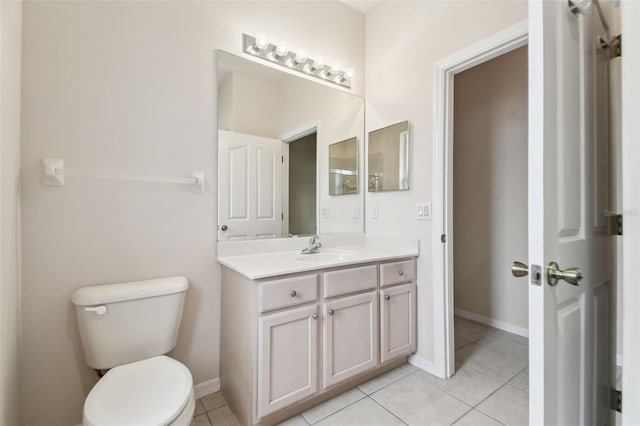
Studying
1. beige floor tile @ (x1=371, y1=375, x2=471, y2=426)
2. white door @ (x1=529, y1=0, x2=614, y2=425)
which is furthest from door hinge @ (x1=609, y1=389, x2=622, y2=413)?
beige floor tile @ (x1=371, y1=375, x2=471, y2=426)

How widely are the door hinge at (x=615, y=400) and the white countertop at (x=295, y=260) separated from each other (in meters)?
1.05

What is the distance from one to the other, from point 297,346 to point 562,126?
1.36 meters

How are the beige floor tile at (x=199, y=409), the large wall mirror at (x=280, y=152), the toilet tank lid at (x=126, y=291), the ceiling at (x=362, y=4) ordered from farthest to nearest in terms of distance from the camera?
the ceiling at (x=362, y=4) → the large wall mirror at (x=280, y=152) → the beige floor tile at (x=199, y=409) → the toilet tank lid at (x=126, y=291)

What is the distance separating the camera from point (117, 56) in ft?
4.82

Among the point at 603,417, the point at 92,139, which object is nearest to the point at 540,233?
the point at 603,417

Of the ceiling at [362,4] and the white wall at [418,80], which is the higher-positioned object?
the ceiling at [362,4]

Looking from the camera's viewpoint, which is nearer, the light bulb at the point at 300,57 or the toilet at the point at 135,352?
the toilet at the point at 135,352

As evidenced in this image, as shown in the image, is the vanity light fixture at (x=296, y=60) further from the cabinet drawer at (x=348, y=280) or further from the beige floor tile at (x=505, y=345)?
the beige floor tile at (x=505, y=345)

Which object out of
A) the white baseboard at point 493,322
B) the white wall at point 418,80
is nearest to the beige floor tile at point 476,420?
the white wall at point 418,80

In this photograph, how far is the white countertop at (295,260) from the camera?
143 centimetres

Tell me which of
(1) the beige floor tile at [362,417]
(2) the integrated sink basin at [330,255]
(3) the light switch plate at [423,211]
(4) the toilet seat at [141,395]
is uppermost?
(3) the light switch plate at [423,211]

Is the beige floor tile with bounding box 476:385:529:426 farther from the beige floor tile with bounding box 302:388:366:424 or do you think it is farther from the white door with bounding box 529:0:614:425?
the beige floor tile with bounding box 302:388:366:424

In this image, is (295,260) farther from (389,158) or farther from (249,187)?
(389,158)

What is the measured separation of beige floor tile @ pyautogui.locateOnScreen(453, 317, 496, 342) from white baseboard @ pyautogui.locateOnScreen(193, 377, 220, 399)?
195cm
